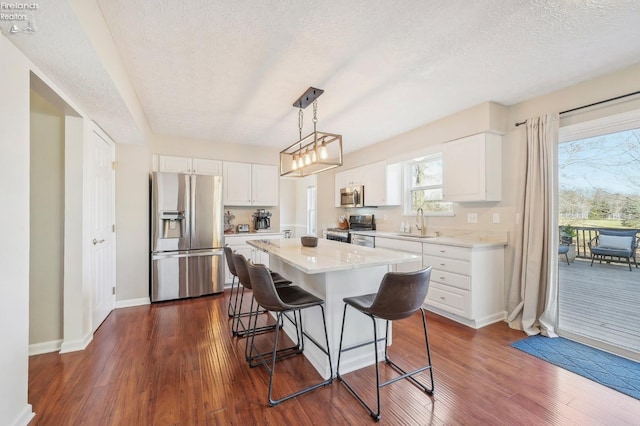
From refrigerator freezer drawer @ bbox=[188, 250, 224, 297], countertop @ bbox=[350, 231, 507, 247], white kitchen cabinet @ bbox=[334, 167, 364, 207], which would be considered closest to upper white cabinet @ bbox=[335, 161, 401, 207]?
white kitchen cabinet @ bbox=[334, 167, 364, 207]

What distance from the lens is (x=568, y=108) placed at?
2.66 meters

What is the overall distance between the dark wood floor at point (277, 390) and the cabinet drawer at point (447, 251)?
31.9 inches

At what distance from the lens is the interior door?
108 inches

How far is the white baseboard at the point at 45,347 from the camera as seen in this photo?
2367mm

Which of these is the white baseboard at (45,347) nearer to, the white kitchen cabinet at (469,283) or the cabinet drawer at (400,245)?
the cabinet drawer at (400,245)

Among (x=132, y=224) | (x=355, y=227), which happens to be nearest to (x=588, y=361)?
(x=355, y=227)

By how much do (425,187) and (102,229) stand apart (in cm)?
417

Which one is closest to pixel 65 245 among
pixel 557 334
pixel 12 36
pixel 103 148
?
pixel 103 148

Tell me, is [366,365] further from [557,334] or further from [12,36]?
[12,36]

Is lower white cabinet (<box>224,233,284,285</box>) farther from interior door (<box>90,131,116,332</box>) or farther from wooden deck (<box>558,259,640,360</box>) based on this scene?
wooden deck (<box>558,259,640,360</box>)

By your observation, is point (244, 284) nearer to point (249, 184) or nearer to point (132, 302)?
point (132, 302)

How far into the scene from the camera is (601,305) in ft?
8.52

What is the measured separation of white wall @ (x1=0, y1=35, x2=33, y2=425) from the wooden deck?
4.22m

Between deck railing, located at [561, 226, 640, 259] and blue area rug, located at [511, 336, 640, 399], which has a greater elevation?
deck railing, located at [561, 226, 640, 259]
